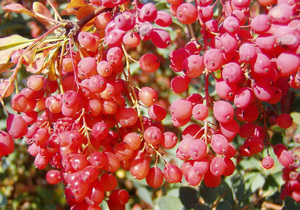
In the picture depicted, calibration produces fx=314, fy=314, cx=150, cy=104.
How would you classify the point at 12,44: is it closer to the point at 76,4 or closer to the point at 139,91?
the point at 76,4

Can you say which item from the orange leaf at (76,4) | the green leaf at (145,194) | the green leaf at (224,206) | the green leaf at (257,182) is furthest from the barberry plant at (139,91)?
the green leaf at (145,194)

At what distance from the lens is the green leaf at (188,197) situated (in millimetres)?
1232

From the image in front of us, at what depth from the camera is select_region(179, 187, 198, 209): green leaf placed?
1232 millimetres

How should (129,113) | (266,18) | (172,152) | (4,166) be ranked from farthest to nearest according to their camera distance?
(4,166)
(172,152)
(129,113)
(266,18)

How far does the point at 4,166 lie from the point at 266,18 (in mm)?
2128

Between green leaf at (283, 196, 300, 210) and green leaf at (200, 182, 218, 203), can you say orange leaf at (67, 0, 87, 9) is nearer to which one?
green leaf at (200, 182, 218, 203)

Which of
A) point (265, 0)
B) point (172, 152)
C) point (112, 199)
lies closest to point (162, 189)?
point (172, 152)

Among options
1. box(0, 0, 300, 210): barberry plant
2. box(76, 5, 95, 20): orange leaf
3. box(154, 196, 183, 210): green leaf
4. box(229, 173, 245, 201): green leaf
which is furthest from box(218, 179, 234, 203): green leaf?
box(76, 5, 95, 20): orange leaf

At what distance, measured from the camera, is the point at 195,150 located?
2.56 feet

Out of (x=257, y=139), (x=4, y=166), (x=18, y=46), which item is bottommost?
(x=4, y=166)

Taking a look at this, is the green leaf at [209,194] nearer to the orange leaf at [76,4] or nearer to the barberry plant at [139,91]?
the barberry plant at [139,91]

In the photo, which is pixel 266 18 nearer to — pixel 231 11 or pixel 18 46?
pixel 231 11

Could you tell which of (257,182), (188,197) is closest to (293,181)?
(257,182)

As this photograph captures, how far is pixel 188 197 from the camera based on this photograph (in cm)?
124
